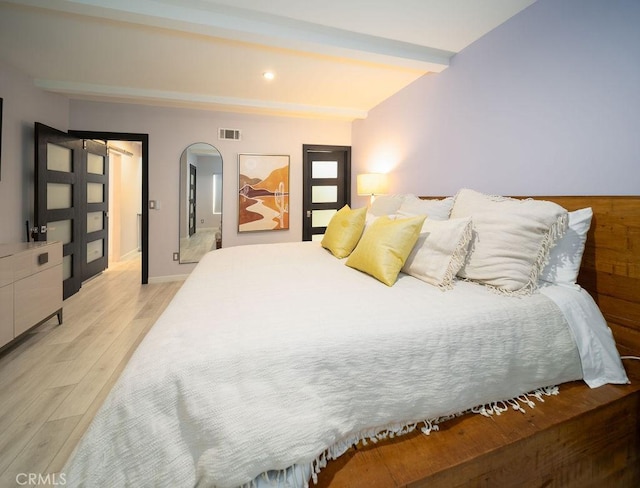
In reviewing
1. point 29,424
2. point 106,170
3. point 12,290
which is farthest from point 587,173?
point 106,170

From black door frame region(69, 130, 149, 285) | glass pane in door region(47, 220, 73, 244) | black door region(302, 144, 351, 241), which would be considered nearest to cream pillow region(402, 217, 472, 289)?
black door region(302, 144, 351, 241)

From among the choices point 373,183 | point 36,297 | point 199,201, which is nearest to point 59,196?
point 199,201

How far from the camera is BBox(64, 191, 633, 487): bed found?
2.40 feet

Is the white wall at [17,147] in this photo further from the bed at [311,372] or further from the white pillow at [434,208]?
the white pillow at [434,208]

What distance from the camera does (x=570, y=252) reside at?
55.4 inches

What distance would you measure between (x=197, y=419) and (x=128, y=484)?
0.21 metres

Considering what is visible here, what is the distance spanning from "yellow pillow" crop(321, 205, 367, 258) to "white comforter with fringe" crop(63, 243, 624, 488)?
81 cm

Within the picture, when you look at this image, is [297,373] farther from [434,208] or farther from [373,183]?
[373,183]

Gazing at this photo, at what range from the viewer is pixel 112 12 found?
1.87 meters

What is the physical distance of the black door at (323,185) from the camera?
4441 millimetres

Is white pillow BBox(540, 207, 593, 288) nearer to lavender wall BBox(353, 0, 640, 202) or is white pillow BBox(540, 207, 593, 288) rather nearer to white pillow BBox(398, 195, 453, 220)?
lavender wall BBox(353, 0, 640, 202)

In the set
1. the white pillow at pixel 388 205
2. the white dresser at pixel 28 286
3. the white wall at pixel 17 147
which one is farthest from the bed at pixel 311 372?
the white wall at pixel 17 147

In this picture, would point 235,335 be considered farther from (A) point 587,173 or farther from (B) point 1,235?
(B) point 1,235

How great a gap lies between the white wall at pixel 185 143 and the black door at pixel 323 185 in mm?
121
